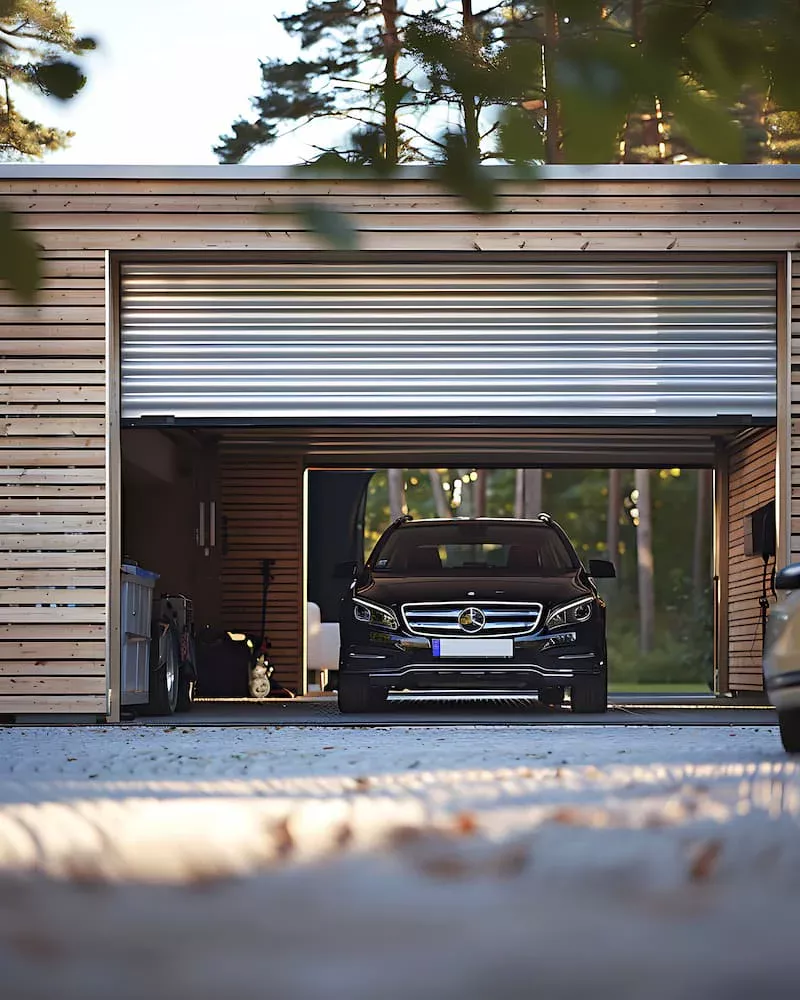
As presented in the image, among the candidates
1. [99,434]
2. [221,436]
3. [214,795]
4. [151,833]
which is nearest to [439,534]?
[99,434]

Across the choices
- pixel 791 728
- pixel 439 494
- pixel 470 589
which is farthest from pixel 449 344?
pixel 439 494

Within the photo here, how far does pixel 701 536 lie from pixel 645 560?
10.0 ft

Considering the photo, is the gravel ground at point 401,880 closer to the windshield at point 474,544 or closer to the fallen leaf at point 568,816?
the fallen leaf at point 568,816

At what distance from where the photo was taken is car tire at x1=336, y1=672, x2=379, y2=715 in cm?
1179

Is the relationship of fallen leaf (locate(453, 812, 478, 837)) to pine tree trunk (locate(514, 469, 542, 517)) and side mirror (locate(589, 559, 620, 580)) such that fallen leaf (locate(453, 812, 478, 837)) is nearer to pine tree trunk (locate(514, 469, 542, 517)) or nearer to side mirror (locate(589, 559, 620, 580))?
side mirror (locate(589, 559, 620, 580))

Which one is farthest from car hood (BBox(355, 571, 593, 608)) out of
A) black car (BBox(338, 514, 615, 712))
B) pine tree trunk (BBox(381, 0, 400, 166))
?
pine tree trunk (BBox(381, 0, 400, 166))

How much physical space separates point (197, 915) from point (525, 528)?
10.2 meters

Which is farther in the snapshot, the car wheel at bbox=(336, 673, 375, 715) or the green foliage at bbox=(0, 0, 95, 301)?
the car wheel at bbox=(336, 673, 375, 715)

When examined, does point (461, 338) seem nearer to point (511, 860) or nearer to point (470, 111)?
point (511, 860)

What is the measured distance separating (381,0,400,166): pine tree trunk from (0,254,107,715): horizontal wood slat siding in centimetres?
907

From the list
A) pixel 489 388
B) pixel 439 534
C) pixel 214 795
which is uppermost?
pixel 489 388

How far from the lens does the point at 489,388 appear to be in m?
12.7

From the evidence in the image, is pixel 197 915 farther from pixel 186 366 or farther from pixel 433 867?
pixel 186 366

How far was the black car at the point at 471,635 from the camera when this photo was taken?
451 inches
